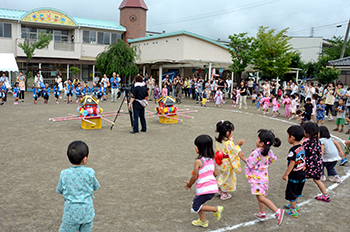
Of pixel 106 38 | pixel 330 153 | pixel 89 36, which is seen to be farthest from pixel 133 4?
pixel 330 153

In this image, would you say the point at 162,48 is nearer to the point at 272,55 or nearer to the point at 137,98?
the point at 272,55

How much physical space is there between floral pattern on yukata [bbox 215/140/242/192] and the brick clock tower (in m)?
32.4

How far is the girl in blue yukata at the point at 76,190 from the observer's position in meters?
2.93

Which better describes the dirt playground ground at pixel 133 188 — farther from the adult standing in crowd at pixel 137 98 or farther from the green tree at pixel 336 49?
the green tree at pixel 336 49

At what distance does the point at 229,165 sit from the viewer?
481cm

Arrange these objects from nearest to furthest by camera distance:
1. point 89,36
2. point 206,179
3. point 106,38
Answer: point 206,179 → point 89,36 → point 106,38

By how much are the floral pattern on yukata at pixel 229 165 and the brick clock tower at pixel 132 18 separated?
32.4 metres

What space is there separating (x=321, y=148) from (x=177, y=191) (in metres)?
2.64

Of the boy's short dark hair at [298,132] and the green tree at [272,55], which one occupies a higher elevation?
the green tree at [272,55]

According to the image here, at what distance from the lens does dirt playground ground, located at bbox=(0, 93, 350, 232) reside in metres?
4.08

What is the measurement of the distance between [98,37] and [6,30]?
9.06 meters

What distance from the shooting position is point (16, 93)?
16828 millimetres

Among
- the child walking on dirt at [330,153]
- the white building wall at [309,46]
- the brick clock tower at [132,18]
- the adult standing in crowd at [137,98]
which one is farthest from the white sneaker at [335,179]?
the white building wall at [309,46]

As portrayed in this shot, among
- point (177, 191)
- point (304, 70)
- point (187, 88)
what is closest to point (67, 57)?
point (187, 88)
